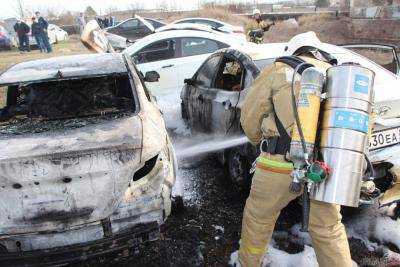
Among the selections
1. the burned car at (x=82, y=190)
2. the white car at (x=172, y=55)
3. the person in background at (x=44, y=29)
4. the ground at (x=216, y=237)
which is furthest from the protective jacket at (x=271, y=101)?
the person in background at (x=44, y=29)

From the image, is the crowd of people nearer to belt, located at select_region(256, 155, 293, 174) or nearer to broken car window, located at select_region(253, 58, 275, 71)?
broken car window, located at select_region(253, 58, 275, 71)

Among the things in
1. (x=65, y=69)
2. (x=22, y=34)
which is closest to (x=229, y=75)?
(x=65, y=69)

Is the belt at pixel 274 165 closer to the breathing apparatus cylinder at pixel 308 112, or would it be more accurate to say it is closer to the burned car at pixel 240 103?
the breathing apparatus cylinder at pixel 308 112

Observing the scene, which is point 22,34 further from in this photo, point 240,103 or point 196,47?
point 240,103

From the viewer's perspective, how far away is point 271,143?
9.23 ft

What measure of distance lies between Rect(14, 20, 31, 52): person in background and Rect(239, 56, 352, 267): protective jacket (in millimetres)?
21180

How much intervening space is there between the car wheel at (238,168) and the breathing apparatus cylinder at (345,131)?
74.6 inches

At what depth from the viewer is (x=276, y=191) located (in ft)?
9.07

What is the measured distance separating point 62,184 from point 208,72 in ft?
10.3

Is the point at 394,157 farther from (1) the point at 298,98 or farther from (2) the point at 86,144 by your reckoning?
(2) the point at 86,144

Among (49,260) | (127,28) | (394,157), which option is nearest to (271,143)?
(394,157)

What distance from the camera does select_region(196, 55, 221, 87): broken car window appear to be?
5.43 metres

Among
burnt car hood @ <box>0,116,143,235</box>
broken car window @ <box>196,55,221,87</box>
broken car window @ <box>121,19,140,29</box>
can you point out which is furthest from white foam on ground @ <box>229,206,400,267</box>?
broken car window @ <box>121,19,140,29</box>

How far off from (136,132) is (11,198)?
3.15 ft
